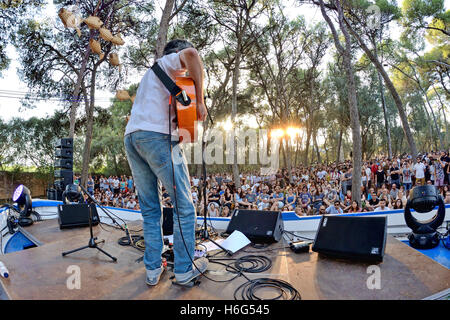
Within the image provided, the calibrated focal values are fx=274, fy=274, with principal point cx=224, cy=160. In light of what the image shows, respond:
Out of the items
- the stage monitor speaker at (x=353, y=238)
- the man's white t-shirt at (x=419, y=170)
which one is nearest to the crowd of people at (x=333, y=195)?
the man's white t-shirt at (x=419, y=170)

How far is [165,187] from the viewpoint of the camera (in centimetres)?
205

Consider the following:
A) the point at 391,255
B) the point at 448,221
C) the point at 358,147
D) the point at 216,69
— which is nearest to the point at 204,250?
the point at 391,255

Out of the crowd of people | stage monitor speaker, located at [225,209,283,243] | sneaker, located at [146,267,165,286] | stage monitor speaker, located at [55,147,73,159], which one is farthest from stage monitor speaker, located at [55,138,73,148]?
sneaker, located at [146,267,165,286]

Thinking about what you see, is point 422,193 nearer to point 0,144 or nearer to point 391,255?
point 391,255

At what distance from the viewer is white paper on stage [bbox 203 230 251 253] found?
282cm

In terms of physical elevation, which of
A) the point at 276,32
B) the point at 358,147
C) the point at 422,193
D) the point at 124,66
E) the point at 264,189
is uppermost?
the point at 276,32

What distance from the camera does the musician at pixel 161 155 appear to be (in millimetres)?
2008

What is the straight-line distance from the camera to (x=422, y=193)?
8.77 ft

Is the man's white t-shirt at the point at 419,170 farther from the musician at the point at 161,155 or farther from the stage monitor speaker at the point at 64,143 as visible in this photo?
the stage monitor speaker at the point at 64,143

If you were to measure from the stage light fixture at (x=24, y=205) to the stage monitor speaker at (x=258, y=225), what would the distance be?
3.20 metres

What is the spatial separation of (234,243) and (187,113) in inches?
60.3

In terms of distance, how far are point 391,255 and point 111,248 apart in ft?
8.79

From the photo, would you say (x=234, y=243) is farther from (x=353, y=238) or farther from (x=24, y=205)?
(x=24, y=205)
